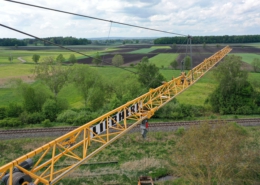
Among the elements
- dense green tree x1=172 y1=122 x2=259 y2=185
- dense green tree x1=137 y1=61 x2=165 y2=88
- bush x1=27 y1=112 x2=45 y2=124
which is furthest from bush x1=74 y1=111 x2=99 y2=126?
dense green tree x1=172 y1=122 x2=259 y2=185

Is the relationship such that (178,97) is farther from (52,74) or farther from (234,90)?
(52,74)

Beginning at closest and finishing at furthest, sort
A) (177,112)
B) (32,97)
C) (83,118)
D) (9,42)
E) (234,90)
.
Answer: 1. (83,118)
2. (177,112)
3. (32,97)
4. (234,90)
5. (9,42)

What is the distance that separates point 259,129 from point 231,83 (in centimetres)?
812

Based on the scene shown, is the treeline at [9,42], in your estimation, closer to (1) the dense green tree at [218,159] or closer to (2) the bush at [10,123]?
(2) the bush at [10,123]

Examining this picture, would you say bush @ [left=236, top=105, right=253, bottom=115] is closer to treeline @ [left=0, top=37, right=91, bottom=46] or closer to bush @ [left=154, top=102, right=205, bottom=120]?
bush @ [left=154, top=102, right=205, bottom=120]

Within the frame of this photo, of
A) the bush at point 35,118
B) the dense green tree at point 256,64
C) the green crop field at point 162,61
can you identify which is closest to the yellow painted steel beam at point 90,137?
the bush at point 35,118

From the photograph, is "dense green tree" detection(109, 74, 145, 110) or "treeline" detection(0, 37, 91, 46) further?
Answer: "treeline" detection(0, 37, 91, 46)

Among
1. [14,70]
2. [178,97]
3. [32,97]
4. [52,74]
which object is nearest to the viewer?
[32,97]

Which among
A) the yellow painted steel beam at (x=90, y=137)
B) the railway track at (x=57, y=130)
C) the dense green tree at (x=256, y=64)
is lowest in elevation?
the railway track at (x=57, y=130)

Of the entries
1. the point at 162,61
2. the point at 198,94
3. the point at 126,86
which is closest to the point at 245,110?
the point at 198,94

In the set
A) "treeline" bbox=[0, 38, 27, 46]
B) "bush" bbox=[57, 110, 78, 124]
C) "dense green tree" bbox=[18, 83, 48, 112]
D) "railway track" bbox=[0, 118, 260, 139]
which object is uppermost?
"treeline" bbox=[0, 38, 27, 46]

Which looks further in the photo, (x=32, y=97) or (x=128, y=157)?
(x=32, y=97)

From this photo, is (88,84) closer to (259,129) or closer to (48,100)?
(48,100)

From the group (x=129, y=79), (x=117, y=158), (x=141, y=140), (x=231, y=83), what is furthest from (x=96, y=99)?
(x=231, y=83)
